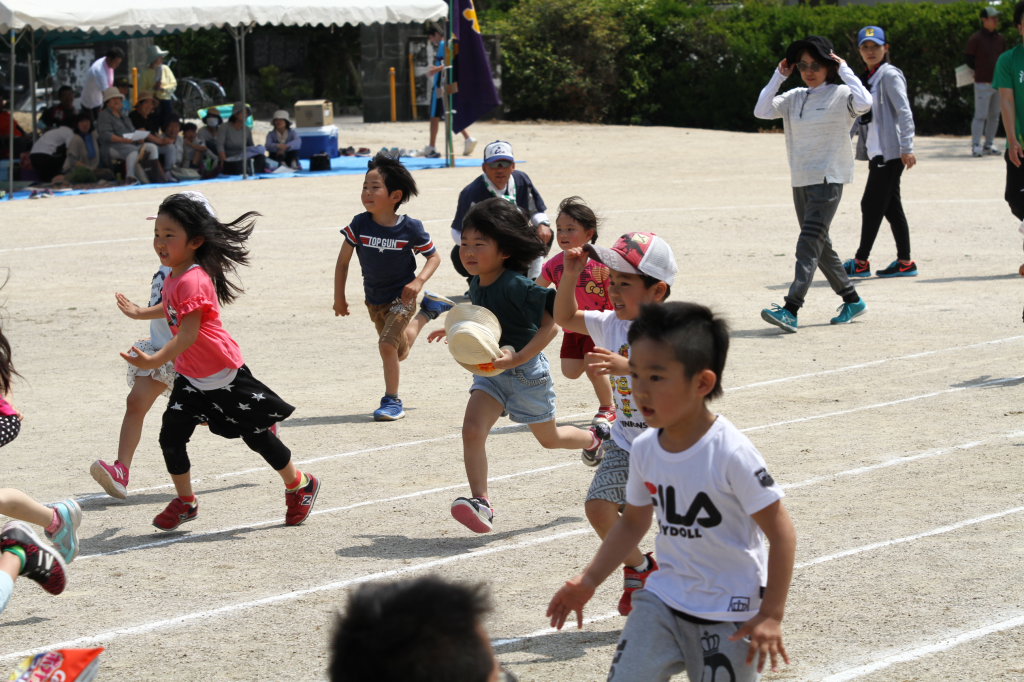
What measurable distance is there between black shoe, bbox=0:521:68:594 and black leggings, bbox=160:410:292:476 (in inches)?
52.6

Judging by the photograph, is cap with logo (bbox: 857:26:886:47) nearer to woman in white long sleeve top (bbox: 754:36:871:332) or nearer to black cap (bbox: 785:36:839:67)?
woman in white long sleeve top (bbox: 754:36:871:332)

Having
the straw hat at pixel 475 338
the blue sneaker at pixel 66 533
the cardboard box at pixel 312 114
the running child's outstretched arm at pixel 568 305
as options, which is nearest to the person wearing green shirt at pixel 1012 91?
the straw hat at pixel 475 338

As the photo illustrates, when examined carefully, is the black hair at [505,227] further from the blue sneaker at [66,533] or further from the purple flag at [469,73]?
the purple flag at [469,73]

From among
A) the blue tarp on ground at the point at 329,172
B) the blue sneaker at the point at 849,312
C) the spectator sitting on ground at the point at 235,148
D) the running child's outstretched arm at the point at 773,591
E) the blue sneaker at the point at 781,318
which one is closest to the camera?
the running child's outstretched arm at the point at 773,591

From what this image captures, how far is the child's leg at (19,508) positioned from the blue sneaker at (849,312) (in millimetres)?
7272

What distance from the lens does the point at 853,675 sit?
385 centimetres

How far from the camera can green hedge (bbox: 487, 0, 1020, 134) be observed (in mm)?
31016

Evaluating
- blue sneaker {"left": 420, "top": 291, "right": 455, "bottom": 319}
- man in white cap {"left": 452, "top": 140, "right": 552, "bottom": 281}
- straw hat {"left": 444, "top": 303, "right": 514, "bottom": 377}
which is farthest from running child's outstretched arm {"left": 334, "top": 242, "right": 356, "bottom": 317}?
straw hat {"left": 444, "top": 303, "right": 514, "bottom": 377}

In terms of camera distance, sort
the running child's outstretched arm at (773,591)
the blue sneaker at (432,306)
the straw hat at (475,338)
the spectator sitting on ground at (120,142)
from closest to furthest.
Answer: the running child's outstretched arm at (773,591), the straw hat at (475,338), the blue sneaker at (432,306), the spectator sitting on ground at (120,142)

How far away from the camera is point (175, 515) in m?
5.72

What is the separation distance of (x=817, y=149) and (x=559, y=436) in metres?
5.29

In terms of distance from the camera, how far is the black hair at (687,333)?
3062 mm

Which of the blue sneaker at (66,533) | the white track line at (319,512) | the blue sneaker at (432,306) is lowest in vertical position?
the white track line at (319,512)

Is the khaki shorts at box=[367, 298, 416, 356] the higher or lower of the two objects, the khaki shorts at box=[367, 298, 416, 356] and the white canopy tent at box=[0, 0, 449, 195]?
the lower
